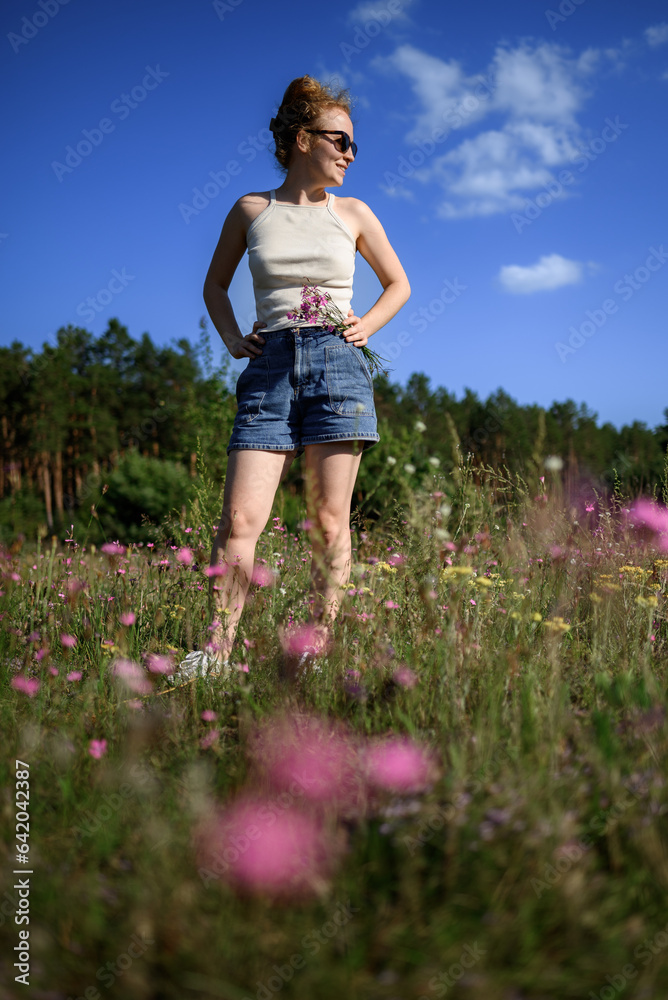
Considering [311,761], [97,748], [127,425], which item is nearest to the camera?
[311,761]

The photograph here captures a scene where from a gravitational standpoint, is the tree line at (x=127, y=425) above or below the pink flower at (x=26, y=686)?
above

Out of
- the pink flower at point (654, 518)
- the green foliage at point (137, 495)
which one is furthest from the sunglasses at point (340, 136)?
the green foliage at point (137, 495)

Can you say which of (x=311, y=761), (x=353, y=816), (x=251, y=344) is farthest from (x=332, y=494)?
(x=353, y=816)

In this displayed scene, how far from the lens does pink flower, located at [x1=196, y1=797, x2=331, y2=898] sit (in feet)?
3.76

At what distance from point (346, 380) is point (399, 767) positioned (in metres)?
1.64

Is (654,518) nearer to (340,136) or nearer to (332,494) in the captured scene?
(332,494)

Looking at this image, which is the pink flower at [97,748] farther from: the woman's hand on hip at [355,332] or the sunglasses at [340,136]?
the sunglasses at [340,136]

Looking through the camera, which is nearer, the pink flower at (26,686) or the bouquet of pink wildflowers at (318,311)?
the pink flower at (26,686)

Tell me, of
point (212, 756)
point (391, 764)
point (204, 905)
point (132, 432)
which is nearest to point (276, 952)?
point (204, 905)

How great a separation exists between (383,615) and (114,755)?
39.0 inches

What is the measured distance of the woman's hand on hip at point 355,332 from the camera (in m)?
2.65

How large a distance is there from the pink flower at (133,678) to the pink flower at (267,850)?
68 centimetres

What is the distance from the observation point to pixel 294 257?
265 centimetres

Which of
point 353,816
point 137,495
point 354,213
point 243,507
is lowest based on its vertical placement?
point 353,816
